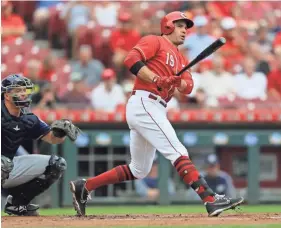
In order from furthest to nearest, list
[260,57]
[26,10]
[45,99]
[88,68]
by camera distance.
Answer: [26,10] → [260,57] → [88,68] → [45,99]

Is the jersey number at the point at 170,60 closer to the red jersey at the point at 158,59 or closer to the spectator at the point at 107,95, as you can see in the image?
the red jersey at the point at 158,59

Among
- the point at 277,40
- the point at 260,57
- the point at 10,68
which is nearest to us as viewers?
the point at 10,68

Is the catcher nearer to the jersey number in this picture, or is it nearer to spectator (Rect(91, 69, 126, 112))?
the jersey number

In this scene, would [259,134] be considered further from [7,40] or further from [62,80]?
[7,40]

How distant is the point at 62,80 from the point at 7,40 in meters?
1.34

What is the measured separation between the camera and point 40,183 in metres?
7.84

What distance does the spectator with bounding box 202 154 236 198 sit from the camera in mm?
12461

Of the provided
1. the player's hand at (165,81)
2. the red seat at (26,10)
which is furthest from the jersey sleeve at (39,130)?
the red seat at (26,10)

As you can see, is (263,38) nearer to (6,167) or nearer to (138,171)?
(138,171)

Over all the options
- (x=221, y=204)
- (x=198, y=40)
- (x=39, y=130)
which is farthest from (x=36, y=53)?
(x=221, y=204)

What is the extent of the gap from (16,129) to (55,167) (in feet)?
1.62

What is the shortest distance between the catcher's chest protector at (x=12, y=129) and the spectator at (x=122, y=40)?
6.24 meters

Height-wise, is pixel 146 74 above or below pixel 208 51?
below

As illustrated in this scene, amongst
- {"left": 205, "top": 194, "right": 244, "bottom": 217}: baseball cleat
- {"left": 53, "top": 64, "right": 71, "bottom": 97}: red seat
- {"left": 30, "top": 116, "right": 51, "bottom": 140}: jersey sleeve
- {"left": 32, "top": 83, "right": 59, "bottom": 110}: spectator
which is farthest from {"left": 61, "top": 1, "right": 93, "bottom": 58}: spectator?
{"left": 205, "top": 194, "right": 244, "bottom": 217}: baseball cleat
